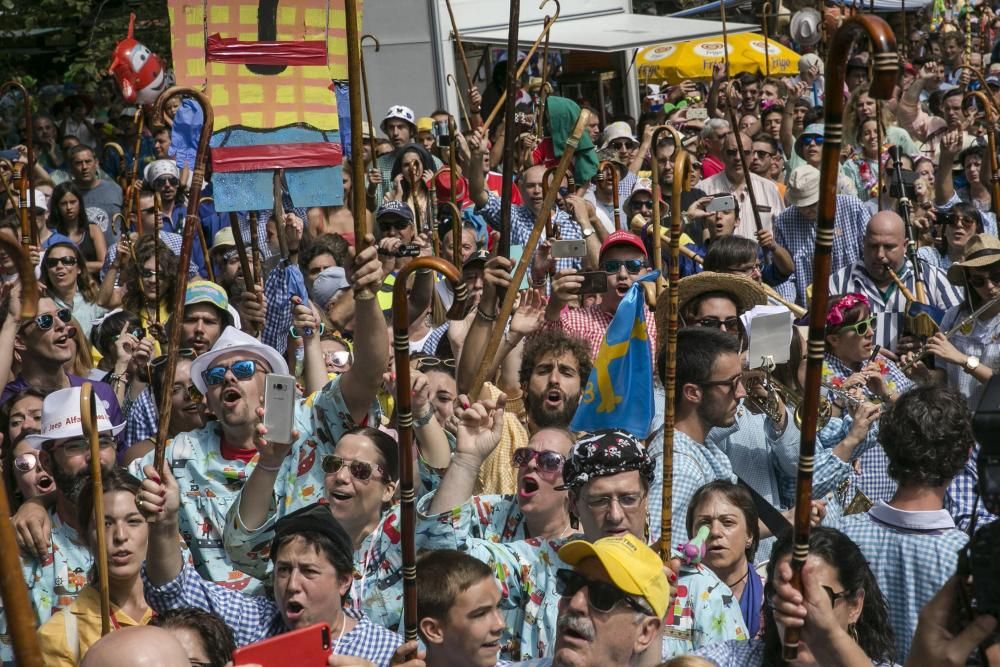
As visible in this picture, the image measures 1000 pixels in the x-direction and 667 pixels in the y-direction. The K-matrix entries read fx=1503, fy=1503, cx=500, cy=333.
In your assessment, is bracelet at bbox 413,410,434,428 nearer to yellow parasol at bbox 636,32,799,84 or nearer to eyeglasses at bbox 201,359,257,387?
eyeglasses at bbox 201,359,257,387

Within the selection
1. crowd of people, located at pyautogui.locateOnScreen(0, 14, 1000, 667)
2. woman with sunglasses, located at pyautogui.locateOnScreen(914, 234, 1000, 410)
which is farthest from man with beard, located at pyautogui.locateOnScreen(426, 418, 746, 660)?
woman with sunglasses, located at pyautogui.locateOnScreen(914, 234, 1000, 410)

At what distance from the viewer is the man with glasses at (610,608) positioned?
3.80m

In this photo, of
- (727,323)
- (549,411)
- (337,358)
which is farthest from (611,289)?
(549,411)

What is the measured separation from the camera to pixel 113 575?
4668 millimetres

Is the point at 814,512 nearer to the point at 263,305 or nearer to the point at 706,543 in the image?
the point at 706,543

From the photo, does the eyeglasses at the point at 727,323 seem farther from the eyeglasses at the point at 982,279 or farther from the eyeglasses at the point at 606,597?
the eyeglasses at the point at 606,597

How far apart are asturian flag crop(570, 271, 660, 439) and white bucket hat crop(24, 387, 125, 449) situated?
1.83m

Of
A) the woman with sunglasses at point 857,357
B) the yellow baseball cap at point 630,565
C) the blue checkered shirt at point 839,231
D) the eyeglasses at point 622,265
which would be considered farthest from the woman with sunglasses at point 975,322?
the yellow baseball cap at point 630,565

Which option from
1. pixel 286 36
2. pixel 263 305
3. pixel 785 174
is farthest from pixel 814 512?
pixel 785 174

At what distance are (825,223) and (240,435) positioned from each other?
9.34 feet

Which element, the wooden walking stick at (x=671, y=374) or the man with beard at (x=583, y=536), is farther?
the wooden walking stick at (x=671, y=374)

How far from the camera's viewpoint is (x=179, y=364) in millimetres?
6453

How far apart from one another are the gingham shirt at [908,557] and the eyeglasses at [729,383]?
1.10m

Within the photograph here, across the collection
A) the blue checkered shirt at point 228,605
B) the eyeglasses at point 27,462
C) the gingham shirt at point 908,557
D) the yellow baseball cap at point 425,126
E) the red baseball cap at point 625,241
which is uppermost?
the yellow baseball cap at point 425,126
